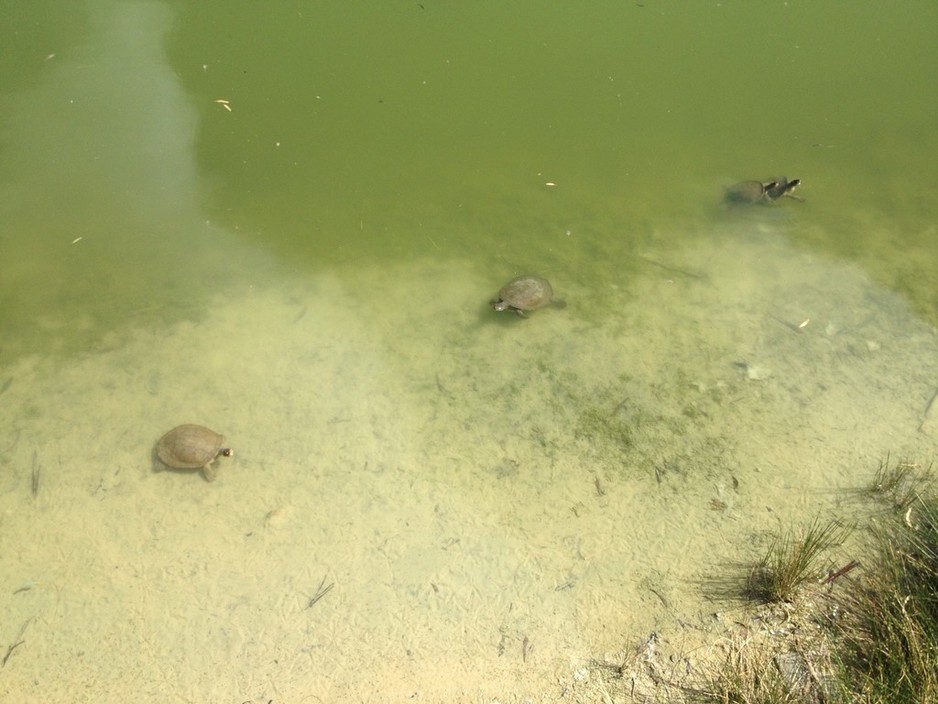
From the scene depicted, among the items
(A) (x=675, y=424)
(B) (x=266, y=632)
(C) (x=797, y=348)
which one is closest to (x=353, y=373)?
(B) (x=266, y=632)

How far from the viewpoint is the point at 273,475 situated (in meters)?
3.05

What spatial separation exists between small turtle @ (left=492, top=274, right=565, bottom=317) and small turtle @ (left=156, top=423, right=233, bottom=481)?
1.61m

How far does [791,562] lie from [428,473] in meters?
1.51

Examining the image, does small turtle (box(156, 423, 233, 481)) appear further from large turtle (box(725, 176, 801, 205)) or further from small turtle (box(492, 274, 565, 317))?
large turtle (box(725, 176, 801, 205))

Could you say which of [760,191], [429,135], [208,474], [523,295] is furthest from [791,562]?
[429,135]

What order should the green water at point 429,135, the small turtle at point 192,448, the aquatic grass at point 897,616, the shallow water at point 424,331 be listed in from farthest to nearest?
1. the green water at point 429,135
2. the small turtle at point 192,448
3. the shallow water at point 424,331
4. the aquatic grass at point 897,616

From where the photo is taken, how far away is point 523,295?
3.68 meters

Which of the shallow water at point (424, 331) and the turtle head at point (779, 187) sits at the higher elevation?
the turtle head at point (779, 187)

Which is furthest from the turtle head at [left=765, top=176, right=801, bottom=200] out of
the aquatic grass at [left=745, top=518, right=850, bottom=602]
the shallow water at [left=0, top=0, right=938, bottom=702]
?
the aquatic grass at [left=745, top=518, right=850, bottom=602]

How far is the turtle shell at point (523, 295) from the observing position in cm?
366

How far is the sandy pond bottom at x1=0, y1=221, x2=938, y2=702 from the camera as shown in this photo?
2467 millimetres

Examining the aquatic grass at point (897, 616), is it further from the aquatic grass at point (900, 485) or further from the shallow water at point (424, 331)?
the shallow water at point (424, 331)

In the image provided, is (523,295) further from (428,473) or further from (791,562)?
(791,562)

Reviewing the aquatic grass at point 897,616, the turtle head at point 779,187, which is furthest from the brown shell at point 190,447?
the turtle head at point 779,187
